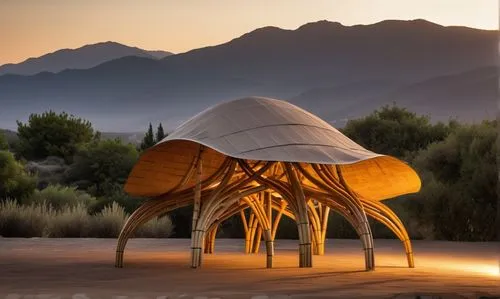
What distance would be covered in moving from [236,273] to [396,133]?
19.0 m

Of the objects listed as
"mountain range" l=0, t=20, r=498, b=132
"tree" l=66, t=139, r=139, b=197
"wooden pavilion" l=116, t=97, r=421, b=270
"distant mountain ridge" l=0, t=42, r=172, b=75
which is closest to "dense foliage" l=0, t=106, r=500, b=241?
"tree" l=66, t=139, r=139, b=197

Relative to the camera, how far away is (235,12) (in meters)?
28.5

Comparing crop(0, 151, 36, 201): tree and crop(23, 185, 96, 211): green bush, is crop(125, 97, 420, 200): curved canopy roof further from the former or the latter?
crop(0, 151, 36, 201): tree

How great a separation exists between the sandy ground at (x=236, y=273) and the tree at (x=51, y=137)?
22.5 meters

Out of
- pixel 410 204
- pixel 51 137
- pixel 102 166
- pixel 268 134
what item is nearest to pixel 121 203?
pixel 410 204

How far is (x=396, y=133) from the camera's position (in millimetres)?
26547

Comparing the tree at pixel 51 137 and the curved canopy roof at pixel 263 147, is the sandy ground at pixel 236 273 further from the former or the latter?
the tree at pixel 51 137

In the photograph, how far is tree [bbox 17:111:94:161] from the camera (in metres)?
34.7

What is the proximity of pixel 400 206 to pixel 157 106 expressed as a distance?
80.3m

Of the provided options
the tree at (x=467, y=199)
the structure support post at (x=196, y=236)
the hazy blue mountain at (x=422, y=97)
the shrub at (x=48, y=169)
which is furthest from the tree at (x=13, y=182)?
the hazy blue mountain at (x=422, y=97)

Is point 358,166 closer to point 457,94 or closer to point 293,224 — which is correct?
point 293,224

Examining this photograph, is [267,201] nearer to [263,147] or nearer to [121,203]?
[263,147]

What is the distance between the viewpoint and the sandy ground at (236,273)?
21.4ft

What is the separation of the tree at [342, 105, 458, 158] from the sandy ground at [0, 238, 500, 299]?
13150 millimetres
